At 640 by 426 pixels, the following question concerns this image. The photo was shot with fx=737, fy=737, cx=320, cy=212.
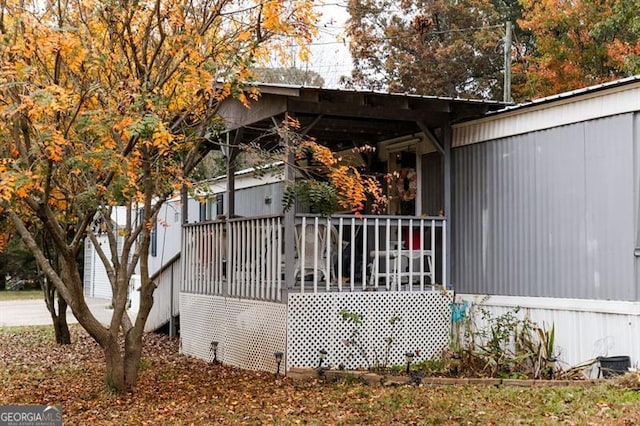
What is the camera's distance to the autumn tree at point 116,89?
757cm

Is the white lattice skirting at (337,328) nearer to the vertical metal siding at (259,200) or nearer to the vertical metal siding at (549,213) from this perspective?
the vertical metal siding at (549,213)

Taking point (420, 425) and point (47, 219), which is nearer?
point (420, 425)

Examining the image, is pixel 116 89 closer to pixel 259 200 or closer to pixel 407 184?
pixel 407 184

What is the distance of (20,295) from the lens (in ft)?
98.2

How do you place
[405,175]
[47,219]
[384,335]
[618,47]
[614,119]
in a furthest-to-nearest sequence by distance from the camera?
[618,47] < [405,175] < [384,335] < [614,119] < [47,219]

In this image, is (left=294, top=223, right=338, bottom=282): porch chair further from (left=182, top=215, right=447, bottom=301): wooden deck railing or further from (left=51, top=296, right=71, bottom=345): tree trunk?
(left=51, top=296, right=71, bottom=345): tree trunk

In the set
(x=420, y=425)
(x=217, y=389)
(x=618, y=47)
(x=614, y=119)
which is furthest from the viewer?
(x=618, y=47)

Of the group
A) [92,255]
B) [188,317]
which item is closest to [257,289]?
[188,317]

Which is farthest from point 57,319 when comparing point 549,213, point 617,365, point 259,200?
point 617,365

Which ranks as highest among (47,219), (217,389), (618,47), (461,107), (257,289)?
(618,47)

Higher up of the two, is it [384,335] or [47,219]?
[47,219]

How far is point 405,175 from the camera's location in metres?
11.9

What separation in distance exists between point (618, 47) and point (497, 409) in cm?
1372

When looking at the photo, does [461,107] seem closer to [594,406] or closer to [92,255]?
[594,406]
